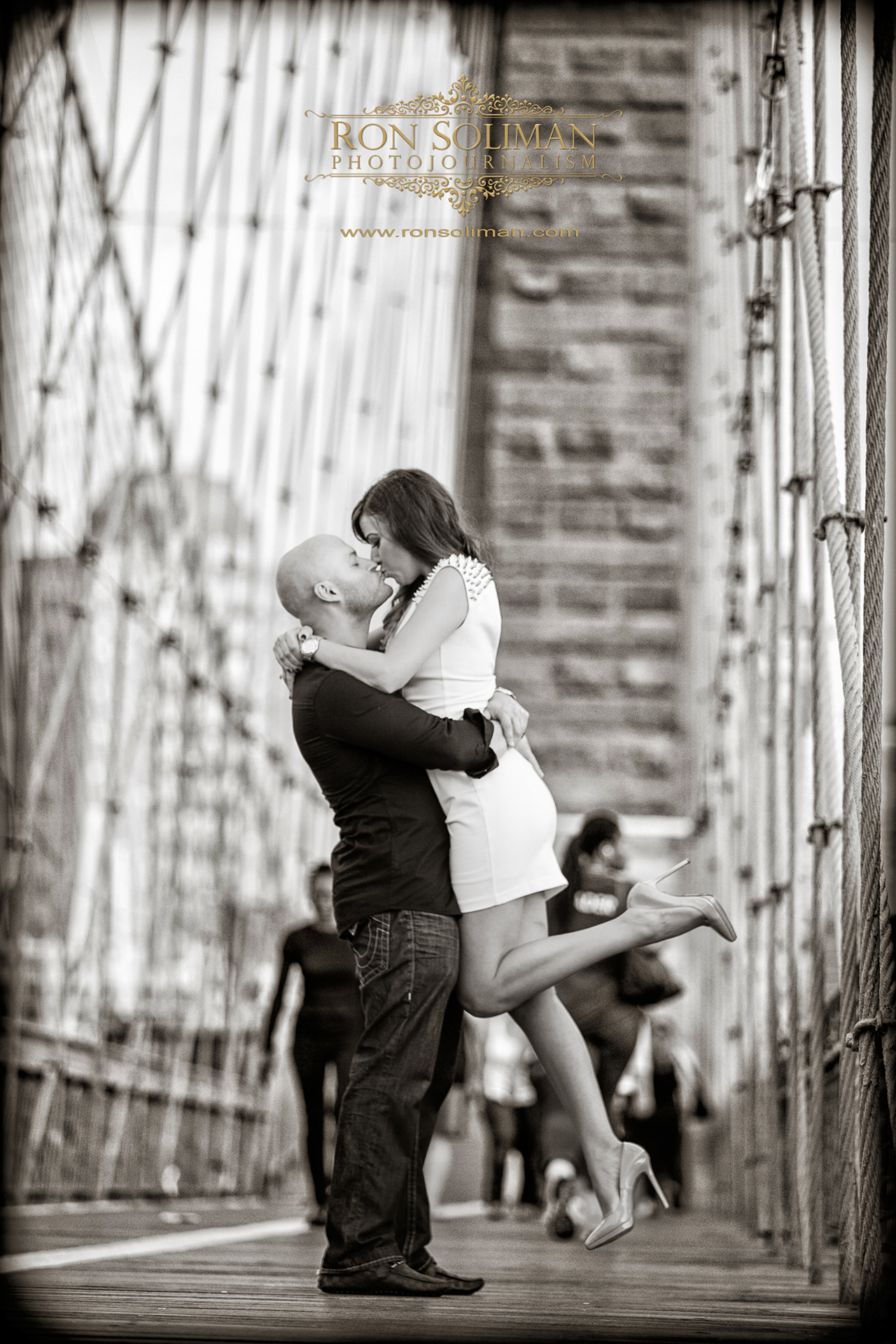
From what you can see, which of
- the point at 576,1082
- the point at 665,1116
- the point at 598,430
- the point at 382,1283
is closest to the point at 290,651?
the point at 576,1082

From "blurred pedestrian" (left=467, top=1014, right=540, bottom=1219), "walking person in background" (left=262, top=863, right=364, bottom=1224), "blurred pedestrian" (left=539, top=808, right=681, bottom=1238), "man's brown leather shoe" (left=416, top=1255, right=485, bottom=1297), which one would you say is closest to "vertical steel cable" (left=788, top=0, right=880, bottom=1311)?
"man's brown leather shoe" (left=416, top=1255, right=485, bottom=1297)

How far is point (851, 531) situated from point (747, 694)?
305cm

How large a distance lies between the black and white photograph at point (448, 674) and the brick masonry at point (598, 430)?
31 millimetres

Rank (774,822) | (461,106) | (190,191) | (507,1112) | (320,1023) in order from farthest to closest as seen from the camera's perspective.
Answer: (190,191)
(507,1112)
(320,1023)
(774,822)
(461,106)

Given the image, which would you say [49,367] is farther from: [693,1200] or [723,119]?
[693,1200]

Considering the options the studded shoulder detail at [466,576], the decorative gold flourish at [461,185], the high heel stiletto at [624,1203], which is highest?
the decorative gold flourish at [461,185]

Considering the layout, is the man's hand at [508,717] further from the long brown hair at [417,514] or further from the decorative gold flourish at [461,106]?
the decorative gold flourish at [461,106]

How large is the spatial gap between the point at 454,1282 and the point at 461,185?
1.35 metres

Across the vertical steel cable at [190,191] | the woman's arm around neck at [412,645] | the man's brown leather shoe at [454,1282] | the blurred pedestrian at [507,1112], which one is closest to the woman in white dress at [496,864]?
the woman's arm around neck at [412,645]

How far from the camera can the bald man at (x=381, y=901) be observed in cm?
201

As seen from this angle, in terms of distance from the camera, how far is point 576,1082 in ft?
6.99

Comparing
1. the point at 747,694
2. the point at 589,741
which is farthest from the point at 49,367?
the point at 589,741

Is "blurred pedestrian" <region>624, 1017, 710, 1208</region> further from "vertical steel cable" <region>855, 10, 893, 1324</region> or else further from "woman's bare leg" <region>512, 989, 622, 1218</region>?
"vertical steel cable" <region>855, 10, 893, 1324</region>

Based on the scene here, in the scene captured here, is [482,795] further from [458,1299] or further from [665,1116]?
[665,1116]
